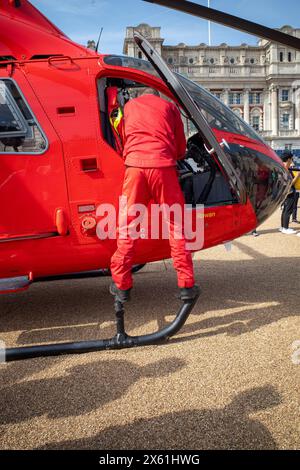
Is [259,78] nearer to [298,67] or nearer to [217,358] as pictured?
[298,67]

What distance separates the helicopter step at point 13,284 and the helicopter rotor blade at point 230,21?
7.57 ft

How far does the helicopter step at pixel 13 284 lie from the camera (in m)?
2.83

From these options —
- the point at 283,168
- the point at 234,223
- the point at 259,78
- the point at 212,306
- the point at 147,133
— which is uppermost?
the point at 259,78

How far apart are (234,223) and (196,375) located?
1572 mm

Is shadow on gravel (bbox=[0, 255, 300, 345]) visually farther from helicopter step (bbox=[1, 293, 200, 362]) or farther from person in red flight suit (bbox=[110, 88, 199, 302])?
person in red flight suit (bbox=[110, 88, 199, 302])

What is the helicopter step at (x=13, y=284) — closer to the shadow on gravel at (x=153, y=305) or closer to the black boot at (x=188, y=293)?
the shadow on gravel at (x=153, y=305)

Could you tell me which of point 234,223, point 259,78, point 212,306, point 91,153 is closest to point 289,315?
point 212,306

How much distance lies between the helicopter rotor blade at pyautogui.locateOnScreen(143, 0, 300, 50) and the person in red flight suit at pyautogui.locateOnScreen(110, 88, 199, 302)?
142 cm

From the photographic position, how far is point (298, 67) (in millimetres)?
67125

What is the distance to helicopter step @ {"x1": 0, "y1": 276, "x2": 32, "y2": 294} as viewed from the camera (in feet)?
9.27

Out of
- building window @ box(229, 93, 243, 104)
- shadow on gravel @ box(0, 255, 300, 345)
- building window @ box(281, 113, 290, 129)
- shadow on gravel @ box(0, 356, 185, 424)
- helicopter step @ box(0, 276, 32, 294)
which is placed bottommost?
shadow on gravel @ box(0, 255, 300, 345)

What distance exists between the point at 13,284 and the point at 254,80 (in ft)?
246

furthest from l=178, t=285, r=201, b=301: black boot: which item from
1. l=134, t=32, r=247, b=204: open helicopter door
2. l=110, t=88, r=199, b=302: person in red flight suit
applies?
l=134, t=32, r=247, b=204: open helicopter door

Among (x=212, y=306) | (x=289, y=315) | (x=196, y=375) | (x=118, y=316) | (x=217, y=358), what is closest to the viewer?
(x=196, y=375)
